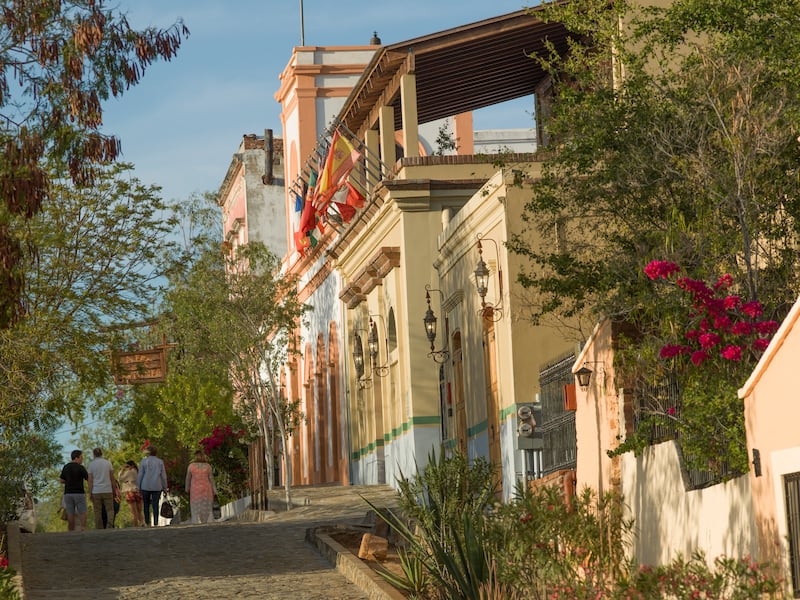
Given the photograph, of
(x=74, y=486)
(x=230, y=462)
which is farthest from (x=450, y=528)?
(x=230, y=462)

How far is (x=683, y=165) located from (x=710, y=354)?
2381 mm

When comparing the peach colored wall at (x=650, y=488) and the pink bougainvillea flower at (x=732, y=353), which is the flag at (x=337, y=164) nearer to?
the peach colored wall at (x=650, y=488)

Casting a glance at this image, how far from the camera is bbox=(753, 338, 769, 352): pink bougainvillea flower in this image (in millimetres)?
12664

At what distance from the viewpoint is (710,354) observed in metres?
13.0

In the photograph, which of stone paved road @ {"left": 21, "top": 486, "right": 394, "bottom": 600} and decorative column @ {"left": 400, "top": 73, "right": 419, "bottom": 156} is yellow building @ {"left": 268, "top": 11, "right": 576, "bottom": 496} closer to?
A: decorative column @ {"left": 400, "top": 73, "right": 419, "bottom": 156}

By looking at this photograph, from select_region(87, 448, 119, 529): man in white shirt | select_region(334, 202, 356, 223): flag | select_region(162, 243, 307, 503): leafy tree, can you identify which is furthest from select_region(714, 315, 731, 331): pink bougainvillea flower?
select_region(334, 202, 356, 223): flag

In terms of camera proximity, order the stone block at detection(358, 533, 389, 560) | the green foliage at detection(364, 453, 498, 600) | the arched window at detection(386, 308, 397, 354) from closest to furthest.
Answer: the green foliage at detection(364, 453, 498, 600)
the stone block at detection(358, 533, 389, 560)
the arched window at detection(386, 308, 397, 354)

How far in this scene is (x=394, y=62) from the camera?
28.9 metres

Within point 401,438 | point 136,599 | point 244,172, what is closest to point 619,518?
point 136,599

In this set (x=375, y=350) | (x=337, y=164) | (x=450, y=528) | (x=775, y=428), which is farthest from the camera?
(x=337, y=164)

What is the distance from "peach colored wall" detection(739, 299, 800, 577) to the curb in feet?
16.3

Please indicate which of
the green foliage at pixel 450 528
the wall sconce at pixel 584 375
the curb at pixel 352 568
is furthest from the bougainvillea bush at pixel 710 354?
the curb at pixel 352 568

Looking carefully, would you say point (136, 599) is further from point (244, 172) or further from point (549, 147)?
point (244, 172)

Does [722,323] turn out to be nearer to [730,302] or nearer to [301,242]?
[730,302]
